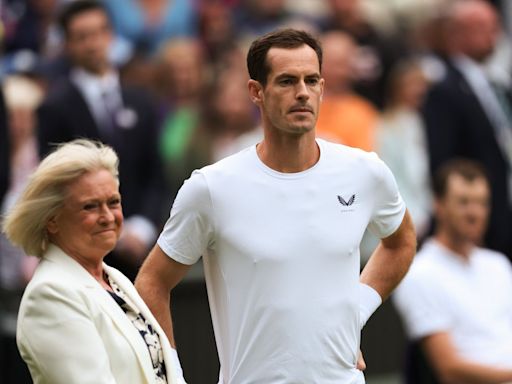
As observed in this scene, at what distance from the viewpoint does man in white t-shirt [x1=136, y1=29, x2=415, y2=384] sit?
5.78 metres

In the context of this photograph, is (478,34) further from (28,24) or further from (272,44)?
(272,44)

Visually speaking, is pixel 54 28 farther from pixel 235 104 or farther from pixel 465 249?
pixel 465 249

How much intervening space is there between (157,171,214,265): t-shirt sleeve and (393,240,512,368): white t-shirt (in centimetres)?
290

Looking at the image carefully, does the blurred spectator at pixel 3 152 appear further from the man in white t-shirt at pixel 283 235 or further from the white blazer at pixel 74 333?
the white blazer at pixel 74 333

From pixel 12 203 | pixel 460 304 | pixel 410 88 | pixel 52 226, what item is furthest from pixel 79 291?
pixel 410 88

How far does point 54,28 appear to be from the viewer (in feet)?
39.4

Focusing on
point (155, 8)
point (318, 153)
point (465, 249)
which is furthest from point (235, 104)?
point (318, 153)

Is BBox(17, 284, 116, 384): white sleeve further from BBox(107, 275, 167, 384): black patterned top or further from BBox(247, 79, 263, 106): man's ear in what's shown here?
BBox(247, 79, 263, 106): man's ear

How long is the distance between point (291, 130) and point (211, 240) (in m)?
0.54

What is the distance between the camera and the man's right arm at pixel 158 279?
609 centimetres

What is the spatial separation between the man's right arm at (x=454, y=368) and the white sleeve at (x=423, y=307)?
0.05 metres

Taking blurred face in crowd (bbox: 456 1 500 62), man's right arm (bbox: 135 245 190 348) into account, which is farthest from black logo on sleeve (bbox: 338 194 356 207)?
blurred face in crowd (bbox: 456 1 500 62)

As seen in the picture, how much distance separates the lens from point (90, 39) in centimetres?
922

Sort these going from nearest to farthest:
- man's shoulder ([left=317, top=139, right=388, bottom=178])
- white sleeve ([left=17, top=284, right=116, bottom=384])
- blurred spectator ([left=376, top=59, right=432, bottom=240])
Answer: white sleeve ([left=17, top=284, right=116, bottom=384])
man's shoulder ([left=317, top=139, right=388, bottom=178])
blurred spectator ([left=376, top=59, right=432, bottom=240])
